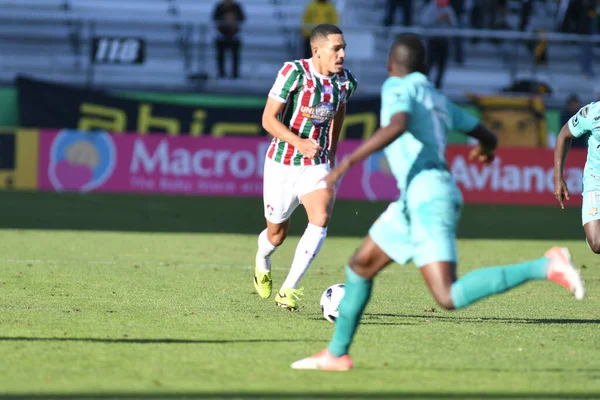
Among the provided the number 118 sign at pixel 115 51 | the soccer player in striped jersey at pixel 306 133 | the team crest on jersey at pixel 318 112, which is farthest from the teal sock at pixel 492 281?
the number 118 sign at pixel 115 51

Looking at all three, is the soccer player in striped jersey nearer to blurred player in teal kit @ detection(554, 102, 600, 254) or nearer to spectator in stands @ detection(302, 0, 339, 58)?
blurred player in teal kit @ detection(554, 102, 600, 254)

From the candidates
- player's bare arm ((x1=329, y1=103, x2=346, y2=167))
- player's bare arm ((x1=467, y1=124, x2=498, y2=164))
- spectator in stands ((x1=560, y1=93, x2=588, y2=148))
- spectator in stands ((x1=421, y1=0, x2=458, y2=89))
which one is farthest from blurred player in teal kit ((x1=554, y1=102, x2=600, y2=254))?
spectator in stands ((x1=421, y1=0, x2=458, y2=89))

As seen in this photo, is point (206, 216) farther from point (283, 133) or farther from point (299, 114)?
point (283, 133)

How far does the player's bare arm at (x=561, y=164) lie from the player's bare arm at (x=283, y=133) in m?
2.14

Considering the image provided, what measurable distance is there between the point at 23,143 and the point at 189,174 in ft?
10.8

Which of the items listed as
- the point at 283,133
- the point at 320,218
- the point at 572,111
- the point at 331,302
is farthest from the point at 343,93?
the point at 572,111

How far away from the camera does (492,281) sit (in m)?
5.98

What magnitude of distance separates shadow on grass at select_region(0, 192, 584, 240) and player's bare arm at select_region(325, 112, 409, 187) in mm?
10564

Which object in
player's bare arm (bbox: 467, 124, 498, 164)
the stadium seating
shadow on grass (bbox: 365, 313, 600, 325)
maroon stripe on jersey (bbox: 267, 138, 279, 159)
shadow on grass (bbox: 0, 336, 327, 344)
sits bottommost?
the stadium seating

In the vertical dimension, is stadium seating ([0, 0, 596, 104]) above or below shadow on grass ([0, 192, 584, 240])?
above

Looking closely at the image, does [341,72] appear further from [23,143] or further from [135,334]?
[23,143]

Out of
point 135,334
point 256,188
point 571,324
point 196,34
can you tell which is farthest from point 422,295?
point 196,34

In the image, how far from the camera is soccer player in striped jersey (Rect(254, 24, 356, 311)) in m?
8.66

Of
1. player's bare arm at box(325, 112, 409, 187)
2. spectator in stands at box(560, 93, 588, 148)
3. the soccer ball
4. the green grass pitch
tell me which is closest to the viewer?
player's bare arm at box(325, 112, 409, 187)
